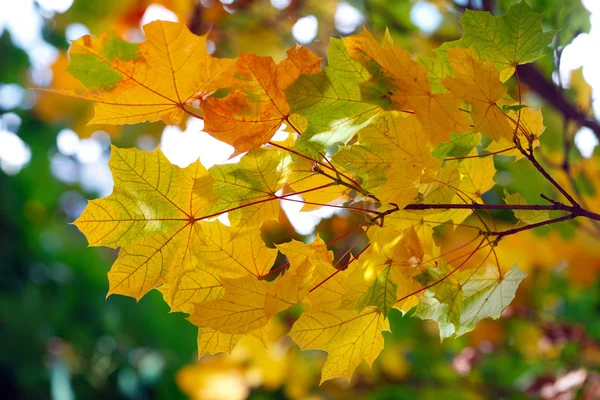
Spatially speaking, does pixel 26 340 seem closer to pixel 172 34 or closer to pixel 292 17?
→ pixel 292 17

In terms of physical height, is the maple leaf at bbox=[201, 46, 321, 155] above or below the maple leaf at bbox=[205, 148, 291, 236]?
above

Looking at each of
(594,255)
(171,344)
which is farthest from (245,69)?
(171,344)

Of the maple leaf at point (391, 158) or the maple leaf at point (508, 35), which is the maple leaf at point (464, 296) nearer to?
the maple leaf at point (391, 158)

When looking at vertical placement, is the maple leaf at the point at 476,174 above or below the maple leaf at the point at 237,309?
above

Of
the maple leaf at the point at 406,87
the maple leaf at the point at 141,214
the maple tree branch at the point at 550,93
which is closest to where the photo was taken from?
the maple leaf at the point at 406,87

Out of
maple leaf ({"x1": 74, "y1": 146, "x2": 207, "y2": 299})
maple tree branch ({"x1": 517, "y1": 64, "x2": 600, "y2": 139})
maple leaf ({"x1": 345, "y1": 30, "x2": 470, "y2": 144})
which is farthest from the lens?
maple tree branch ({"x1": 517, "y1": 64, "x2": 600, "y2": 139})

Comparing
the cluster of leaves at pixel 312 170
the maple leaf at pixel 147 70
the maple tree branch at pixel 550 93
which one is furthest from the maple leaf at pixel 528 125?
the maple tree branch at pixel 550 93

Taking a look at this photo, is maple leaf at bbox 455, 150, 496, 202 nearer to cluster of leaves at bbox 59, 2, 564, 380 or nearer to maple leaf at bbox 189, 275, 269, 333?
cluster of leaves at bbox 59, 2, 564, 380

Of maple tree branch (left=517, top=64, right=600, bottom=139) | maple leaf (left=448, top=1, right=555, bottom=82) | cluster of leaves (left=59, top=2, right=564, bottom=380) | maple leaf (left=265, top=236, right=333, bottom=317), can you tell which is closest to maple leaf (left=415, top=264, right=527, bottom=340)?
cluster of leaves (left=59, top=2, right=564, bottom=380)
